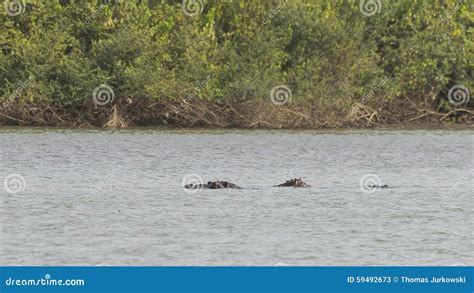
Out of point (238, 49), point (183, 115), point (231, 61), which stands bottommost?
point (183, 115)

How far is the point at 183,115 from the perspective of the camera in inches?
1854

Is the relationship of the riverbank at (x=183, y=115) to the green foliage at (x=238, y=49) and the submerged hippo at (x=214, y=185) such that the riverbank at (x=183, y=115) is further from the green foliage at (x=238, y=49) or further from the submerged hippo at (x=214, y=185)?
the submerged hippo at (x=214, y=185)

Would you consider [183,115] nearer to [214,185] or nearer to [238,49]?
[238,49]

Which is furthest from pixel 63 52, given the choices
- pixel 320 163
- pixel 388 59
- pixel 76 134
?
pixel 320 163

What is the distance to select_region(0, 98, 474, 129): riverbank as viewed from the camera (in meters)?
46.3

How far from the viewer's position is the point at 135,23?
47.0 meters

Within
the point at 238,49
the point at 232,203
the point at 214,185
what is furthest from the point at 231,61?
the point at 232,203

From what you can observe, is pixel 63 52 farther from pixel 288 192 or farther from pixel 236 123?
pixel 288 192

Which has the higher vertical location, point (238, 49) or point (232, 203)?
point (232, 203)

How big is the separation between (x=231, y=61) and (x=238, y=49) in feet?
2.75

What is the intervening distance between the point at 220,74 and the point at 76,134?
7617 millimetres

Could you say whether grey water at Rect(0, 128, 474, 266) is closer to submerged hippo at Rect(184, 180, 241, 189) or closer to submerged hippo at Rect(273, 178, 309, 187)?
submerged hippo at Rect(184, 180, 241, 189)

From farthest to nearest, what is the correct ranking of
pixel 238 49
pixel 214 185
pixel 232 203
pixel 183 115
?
pixel 238 49 < pixel 183 115 < pixel 214 185 < pixel 232 203

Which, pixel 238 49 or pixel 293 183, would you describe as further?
pixel 238 49
